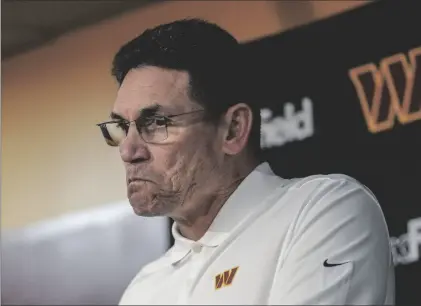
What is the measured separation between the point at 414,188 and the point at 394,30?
408mm

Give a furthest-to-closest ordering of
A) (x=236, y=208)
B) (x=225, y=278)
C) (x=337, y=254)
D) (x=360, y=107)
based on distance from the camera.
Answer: (x=360, y=107) → (x=236, y=208) → (x=225, y=278) → (x=337, y=254)

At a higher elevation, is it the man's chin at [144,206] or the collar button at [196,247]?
the man's chin at [144,206]

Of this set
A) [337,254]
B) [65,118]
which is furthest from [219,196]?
[65,118]

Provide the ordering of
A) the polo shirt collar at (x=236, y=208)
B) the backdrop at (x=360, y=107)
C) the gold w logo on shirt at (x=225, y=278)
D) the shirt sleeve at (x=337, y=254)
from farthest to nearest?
the backdrop at (x=360, y=107) → the polo shirt collar at (x=236, y=208) → the gold w logo on shirt at (x=225, y=278) → the shirt sleeve at (x=337, y=254)

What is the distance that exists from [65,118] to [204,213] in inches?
73.8

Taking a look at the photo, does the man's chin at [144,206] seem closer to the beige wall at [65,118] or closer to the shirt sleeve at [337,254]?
the shirt sleeve at [337,254]

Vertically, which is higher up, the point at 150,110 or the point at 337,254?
the point at 150,110

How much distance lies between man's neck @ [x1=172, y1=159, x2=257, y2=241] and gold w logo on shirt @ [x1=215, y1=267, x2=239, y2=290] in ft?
0.42

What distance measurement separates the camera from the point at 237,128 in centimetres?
133

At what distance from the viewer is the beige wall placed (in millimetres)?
2939

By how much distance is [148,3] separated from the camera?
9.59 feet

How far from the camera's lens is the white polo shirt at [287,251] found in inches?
41.7

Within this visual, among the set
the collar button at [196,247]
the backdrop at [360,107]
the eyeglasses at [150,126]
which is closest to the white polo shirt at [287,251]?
the collar button at [196,247]

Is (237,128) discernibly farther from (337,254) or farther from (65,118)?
(65,118)
